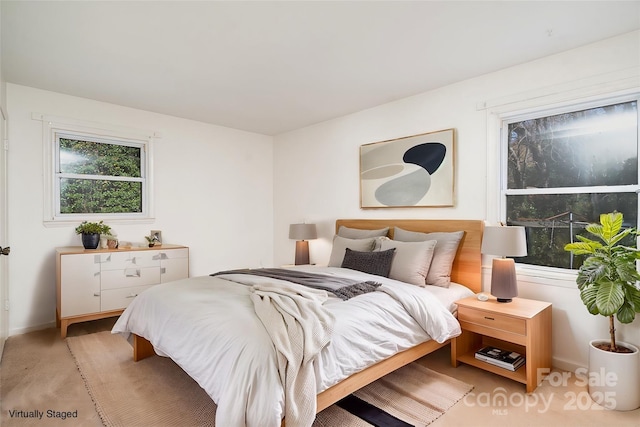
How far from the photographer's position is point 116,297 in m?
3.72

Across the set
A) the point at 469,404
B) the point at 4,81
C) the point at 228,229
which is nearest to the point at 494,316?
the point at 469,404

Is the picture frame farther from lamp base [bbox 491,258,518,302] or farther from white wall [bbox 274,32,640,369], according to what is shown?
lamp base [bbox 491,258,518,302]

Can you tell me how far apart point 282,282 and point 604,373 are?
2.27 meters

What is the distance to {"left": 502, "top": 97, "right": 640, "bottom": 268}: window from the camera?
2.65 metres

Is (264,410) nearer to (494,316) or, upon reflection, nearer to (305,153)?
(494,316)

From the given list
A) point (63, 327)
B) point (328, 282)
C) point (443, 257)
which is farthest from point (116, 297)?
point (443, 257)

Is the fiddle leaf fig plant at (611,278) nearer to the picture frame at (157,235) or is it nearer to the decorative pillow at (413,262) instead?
the decorative pillow at (413,262)

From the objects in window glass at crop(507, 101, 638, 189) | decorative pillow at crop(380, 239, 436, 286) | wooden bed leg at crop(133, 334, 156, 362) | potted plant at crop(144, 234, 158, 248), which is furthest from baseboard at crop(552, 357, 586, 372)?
potted plant at crop(144, 234, 158, 248)

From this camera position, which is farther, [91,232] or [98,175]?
[98,175]

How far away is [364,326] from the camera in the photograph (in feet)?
7.20

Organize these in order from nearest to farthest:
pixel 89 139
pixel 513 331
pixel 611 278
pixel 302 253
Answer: pixel 611 278, pixel 513 331, pixel 89 139, pixel 302 253

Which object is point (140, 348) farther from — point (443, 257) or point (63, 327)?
point (443, 257)

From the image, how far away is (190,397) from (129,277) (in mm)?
1961

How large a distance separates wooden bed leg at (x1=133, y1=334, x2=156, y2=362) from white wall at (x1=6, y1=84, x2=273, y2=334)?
1.62 m
